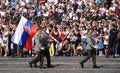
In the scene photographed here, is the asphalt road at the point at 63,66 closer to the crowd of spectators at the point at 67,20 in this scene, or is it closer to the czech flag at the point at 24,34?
the czech flag at the point at 24,34

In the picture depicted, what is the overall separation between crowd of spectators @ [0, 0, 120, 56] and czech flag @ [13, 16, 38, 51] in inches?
32.5

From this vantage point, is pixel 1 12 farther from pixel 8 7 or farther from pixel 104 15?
pixel 104 15

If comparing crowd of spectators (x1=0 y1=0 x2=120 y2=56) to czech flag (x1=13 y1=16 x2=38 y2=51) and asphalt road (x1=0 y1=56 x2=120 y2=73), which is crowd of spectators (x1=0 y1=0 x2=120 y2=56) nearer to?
czech flag (x1=13 y1=16 x2=38 y2=51)

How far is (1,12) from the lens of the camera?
30766 millimetres

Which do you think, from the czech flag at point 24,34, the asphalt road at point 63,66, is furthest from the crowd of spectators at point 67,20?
the asphalt road at point 63,66

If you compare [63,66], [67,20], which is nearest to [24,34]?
[63,66]

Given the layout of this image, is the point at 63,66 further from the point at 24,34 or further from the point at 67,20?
the point at 67,20

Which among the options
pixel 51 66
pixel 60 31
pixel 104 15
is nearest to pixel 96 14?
pixel 104 15

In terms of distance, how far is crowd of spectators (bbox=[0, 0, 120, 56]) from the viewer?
1064 inches

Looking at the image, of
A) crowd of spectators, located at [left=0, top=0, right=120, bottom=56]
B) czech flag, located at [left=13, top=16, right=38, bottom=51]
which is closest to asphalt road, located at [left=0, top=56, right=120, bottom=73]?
czech flag, located at [left=13, top=16, right=38, bottom=51]

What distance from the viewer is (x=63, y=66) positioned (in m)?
22.5

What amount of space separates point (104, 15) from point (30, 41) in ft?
19.2

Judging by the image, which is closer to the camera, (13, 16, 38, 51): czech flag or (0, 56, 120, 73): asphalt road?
(0, 56, 120, 73): asphalt road

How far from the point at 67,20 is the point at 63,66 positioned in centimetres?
719
